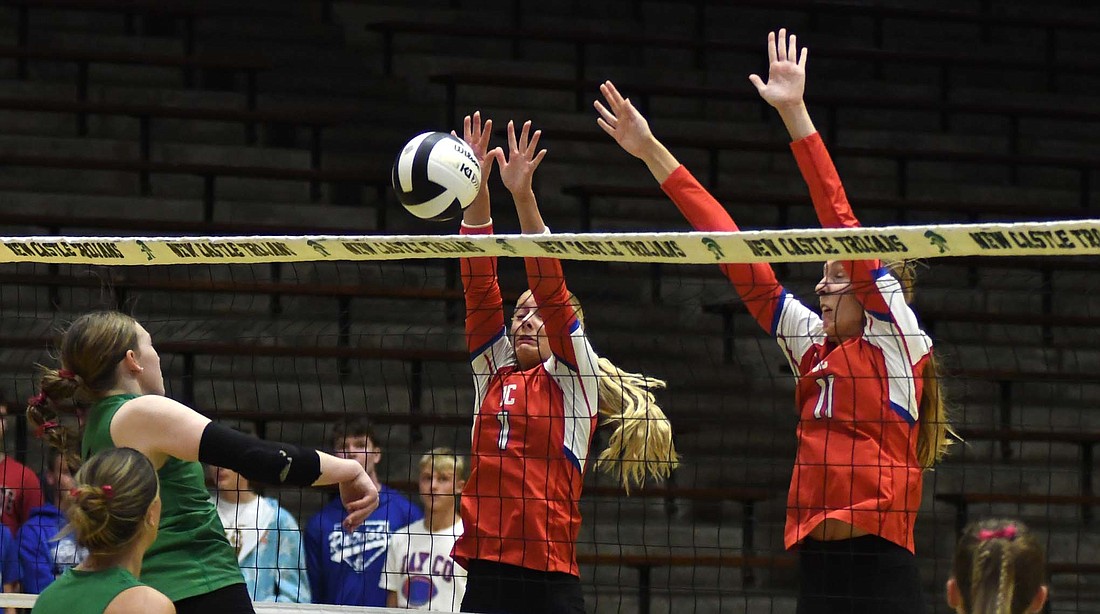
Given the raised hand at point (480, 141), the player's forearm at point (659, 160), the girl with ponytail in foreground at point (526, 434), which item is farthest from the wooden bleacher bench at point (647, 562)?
the player's forearm at point (659, 160)

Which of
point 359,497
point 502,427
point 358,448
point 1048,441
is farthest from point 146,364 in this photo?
point 1048,441

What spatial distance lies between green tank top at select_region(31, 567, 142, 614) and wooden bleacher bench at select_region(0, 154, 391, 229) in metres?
6.00

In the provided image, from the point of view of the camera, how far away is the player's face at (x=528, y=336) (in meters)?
4.61

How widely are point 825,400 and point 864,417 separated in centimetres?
11

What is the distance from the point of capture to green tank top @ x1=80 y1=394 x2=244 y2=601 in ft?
10.8

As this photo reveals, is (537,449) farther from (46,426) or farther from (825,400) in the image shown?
(46,426)

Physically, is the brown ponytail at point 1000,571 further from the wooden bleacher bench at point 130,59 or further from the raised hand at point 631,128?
the wooden bleacher bench at point 130,59

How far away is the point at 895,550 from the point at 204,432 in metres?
1.87

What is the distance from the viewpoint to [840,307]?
13.5 feet

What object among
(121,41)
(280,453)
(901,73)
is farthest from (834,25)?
(280,453)

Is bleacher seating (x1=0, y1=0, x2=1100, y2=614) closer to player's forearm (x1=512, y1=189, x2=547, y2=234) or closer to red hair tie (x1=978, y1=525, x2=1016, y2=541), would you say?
player's forearm (x1=512, y1=189, x2=547, y2=234)

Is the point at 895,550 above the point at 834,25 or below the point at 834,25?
below

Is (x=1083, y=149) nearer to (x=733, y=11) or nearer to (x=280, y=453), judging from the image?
(x=733, y=11)

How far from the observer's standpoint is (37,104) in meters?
8.85
